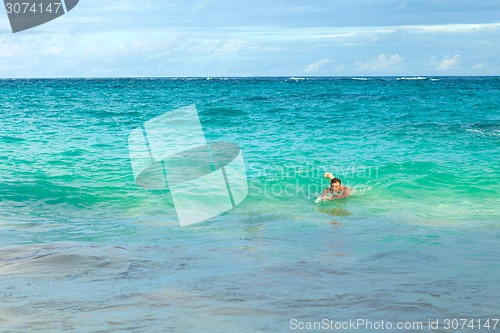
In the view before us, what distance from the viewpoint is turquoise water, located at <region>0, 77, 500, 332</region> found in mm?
5723

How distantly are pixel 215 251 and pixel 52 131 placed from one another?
60.7 ft

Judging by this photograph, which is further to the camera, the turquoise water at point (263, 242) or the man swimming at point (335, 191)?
the man swimming at point (335, 191)

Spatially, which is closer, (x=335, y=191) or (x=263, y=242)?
(x=263, y=242)

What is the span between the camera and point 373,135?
2242 centimetres

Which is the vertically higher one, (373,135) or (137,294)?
(137,294)

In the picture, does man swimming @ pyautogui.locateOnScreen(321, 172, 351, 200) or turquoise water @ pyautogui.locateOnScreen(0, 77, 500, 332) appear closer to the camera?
turquoise water @ pyautogui.locateOnScreen(0, 77, 500, 332)

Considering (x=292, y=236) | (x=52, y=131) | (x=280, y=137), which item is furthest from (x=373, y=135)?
(x=292, y=236)

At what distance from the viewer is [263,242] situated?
8695 mm

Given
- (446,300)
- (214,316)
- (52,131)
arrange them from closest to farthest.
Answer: (214,316)
(446,300)
(52,131)

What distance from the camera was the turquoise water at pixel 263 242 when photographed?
5.72 m

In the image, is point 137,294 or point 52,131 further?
point 52,131

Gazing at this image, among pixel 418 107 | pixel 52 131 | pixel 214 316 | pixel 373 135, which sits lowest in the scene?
pixel 418 107

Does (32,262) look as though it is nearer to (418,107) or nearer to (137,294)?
(137,294)

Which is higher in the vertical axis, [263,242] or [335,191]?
[263,242]
